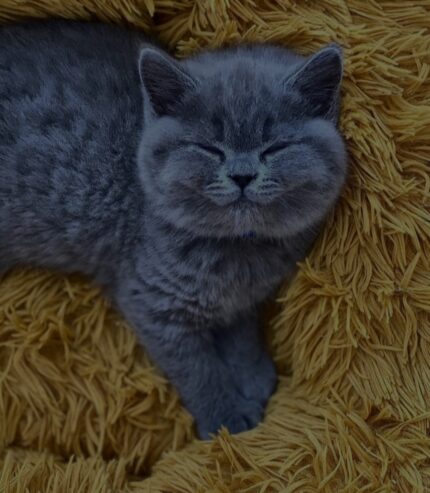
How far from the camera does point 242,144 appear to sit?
106 centimetres

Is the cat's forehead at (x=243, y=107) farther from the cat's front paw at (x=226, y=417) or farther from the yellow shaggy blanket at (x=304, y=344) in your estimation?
the cat's front paw at (x=226, y=417)

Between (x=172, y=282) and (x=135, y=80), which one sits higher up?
(x=135, y=80)

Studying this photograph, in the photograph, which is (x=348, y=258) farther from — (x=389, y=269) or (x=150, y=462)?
(x=150, y=462)

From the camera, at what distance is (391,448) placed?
3.67 feet

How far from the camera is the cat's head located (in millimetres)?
1064

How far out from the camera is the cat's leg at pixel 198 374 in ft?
4.07

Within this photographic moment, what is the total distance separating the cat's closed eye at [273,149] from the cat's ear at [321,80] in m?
0.09

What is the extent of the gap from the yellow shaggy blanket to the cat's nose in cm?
21

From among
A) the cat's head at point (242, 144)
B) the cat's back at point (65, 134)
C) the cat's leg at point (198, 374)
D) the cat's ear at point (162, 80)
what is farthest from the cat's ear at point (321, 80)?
the cat's leg at point (198, 374)

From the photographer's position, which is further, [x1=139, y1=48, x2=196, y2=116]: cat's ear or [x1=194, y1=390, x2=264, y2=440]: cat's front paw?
[x1=194, y1=390, x2=264, y2=440]: cat's front paw

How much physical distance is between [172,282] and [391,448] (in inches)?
16.8

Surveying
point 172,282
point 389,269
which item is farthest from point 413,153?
point 172,282

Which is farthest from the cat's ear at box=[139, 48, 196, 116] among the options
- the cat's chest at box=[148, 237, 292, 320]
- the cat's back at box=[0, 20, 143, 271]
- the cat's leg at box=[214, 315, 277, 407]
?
the cat's leg at box=[214, 315, 277, 407]

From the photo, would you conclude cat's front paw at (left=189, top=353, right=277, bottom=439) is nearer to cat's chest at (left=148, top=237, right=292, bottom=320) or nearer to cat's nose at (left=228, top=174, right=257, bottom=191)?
cat's chest at (left=148, top=237, right=292, bottom=320)
